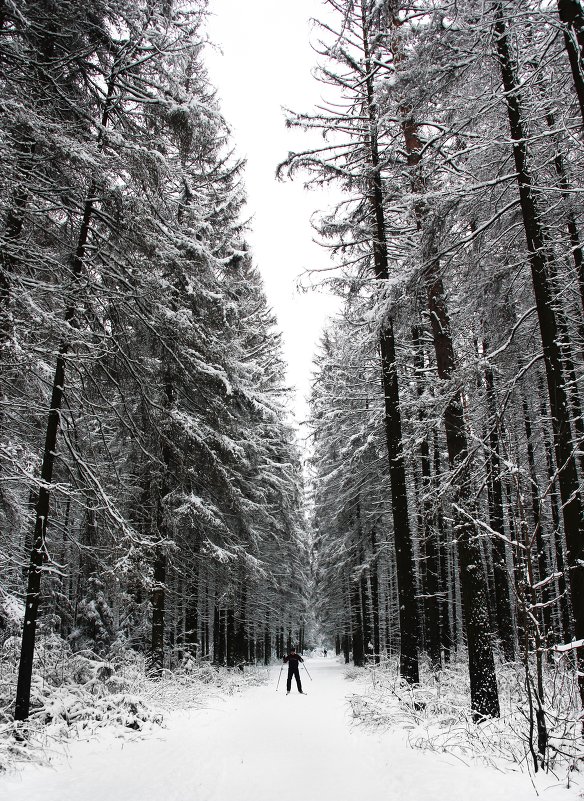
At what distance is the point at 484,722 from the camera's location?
689cm

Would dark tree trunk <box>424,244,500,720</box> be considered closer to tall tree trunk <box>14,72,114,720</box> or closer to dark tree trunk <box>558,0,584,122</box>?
dark tree trunk <box>558,0,584,122</box>

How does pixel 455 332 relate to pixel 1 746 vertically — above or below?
above

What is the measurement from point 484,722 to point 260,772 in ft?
10.9

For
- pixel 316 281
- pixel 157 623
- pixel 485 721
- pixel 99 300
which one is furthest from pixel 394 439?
pixel 157 623

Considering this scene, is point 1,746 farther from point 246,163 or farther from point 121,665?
point 246,163

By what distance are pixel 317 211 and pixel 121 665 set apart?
11.7 metres

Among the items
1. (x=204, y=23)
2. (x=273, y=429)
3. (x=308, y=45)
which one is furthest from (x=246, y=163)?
(x=273, y=429)

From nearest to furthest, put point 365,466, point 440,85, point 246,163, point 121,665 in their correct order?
point 440,85 → point 121,665 → point 246,163 → point 365,466

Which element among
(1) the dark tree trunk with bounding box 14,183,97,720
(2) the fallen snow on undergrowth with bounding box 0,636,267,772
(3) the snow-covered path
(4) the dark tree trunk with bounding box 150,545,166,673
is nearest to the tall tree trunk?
(1) the dark tree trunk with bounding box 14,183,97,720

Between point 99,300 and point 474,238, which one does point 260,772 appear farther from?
point 474,238

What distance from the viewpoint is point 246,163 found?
15.7 m

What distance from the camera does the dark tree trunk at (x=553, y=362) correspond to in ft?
18.5

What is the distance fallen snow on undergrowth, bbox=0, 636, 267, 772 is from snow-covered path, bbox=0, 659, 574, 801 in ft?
1.07

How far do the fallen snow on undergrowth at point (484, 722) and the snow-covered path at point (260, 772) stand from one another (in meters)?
0.27
